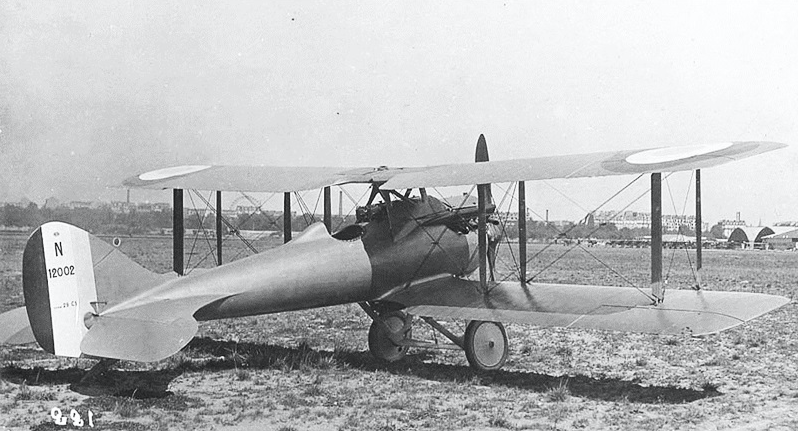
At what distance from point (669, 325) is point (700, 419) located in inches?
48.3

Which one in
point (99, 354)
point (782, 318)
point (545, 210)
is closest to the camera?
point (99, 354)

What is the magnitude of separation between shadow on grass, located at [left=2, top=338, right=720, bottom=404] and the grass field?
0.08 feet

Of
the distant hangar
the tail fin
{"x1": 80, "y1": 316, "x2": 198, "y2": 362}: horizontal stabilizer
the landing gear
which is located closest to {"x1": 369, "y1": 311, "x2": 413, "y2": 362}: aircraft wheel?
the landing gear

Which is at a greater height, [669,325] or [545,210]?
[545,210]

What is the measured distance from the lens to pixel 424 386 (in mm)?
8688

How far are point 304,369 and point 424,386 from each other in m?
1.69

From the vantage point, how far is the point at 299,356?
10516 millimetres

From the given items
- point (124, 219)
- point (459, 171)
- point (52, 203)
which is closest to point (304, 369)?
point (459, 171)

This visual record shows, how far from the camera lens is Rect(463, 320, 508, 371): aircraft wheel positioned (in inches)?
378

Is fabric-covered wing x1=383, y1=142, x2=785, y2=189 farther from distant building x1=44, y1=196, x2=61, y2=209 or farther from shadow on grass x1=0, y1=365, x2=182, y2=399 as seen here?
distant building x1=44, y1=196, x2=61, y2=209

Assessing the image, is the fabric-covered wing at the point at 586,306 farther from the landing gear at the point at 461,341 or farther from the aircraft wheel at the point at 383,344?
the aircraft wheel at the point at 383,344

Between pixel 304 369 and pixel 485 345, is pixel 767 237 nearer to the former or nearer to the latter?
pixel 485 345

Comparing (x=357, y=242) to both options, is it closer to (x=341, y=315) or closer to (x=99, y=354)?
(x=99, y=354)

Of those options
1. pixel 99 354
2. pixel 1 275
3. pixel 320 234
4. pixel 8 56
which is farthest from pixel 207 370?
pixel 1 275
